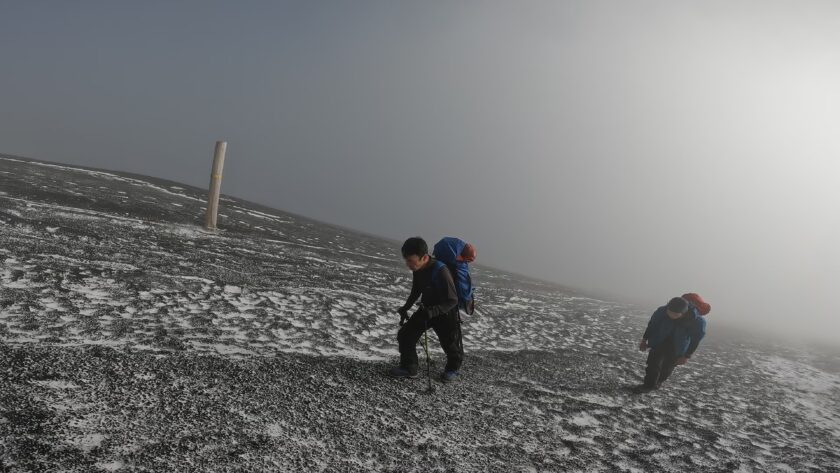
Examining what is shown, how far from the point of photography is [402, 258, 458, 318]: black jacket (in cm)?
573

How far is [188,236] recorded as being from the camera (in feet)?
46.0

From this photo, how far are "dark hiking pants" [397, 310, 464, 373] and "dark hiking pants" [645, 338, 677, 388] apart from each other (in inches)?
149

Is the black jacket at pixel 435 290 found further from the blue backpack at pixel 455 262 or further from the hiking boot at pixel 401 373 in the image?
the hiking boot at pixel 401 373

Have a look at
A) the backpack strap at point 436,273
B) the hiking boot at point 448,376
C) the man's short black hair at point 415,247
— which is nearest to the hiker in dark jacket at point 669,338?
the hiking boot at point 448,376

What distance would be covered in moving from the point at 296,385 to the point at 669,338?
242 inches

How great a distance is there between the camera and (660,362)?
8.14 meters

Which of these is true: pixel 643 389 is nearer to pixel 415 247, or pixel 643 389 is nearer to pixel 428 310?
pixel 428 310

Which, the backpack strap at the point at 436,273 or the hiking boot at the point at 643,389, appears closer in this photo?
the backpack strap at the point at 436,273

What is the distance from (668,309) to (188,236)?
41.1 feet

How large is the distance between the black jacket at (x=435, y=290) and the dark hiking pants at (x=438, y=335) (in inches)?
8.6

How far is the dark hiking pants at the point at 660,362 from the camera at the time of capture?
8.05m

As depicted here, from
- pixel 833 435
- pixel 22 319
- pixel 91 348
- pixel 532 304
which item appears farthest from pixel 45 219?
pixel 833 435

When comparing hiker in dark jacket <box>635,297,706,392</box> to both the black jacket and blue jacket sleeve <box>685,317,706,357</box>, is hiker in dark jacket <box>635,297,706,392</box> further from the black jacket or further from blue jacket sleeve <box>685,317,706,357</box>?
the black jacket

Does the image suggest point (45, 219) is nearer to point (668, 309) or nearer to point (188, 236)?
point (188, 236)
